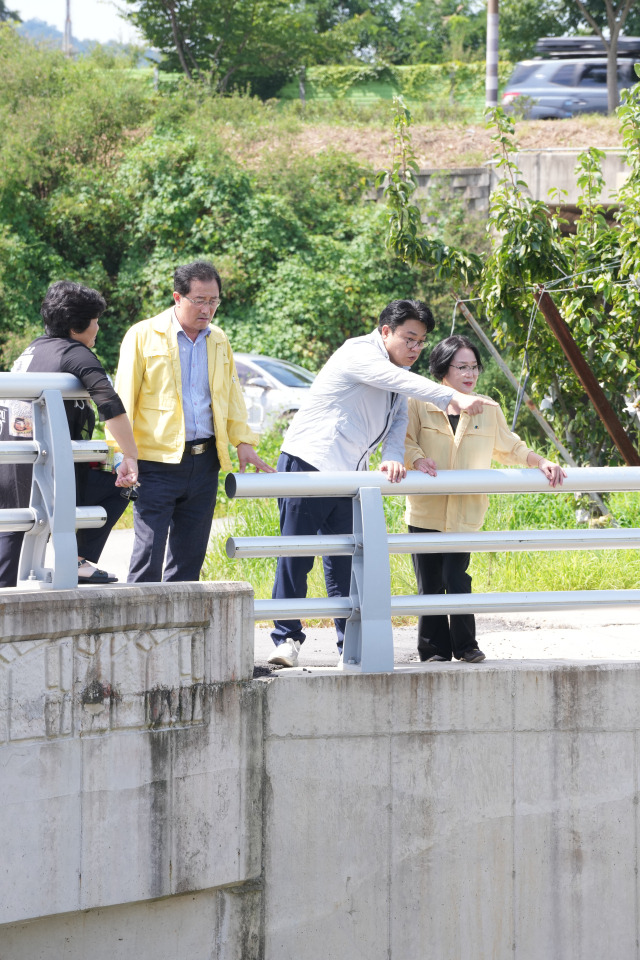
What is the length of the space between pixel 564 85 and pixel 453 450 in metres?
21.8

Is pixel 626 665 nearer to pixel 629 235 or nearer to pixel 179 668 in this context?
pixel 179 668

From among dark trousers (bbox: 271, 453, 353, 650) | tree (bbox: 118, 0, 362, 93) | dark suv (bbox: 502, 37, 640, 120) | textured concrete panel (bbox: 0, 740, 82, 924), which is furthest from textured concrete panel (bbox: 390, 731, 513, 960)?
tree (bbox: 118, 0, 362, 93)

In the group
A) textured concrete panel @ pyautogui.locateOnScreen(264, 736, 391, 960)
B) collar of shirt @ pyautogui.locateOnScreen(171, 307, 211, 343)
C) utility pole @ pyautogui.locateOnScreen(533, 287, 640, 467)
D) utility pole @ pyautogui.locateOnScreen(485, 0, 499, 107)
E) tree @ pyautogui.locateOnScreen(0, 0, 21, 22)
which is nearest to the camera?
textured concrete panel @ pyautogui.locateOnScreen(264, 736, 391, 960)

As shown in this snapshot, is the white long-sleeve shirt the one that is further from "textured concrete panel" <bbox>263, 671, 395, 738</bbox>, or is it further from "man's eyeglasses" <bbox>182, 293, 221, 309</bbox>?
"textured concrete panel" <bbox>263, 671, 395, 738</bbox>

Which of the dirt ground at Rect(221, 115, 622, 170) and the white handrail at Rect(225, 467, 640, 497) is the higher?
the dirt ground at Rect(221, 115, 622, 170)

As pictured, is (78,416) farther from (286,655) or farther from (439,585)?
(439,585)

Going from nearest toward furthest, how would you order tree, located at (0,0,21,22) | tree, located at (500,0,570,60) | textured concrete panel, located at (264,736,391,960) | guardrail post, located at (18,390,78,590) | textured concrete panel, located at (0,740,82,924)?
textured concrete panel, located at (0,740,82,924), guardrail post, located at (18,390,78,590), textured concrete panel, located at (264,736,391,960), tree, located at (500,0,570,60), tree, located at (0,0,21,22)

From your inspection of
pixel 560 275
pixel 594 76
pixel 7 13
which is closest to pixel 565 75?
pixel 594 76

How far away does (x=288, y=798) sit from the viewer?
3.74 metres

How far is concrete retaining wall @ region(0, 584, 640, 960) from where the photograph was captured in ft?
11.0

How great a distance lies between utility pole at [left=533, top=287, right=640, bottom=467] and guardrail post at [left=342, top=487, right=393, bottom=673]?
353 centimetres

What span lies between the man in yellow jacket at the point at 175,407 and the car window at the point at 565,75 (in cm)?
2191

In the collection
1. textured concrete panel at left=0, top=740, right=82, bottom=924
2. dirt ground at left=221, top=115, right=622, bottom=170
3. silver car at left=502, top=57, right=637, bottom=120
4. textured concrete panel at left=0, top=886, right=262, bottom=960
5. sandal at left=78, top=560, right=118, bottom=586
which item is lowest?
textured concrete panel at left=0, top=886, right=262, bottom=960

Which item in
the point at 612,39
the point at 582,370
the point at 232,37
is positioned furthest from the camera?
the point at 232,37
